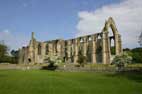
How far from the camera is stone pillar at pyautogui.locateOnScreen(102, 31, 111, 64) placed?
8625 centimetres

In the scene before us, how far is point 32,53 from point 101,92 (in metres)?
94.4

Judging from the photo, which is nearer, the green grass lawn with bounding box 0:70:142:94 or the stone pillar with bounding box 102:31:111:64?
the green grass lawn with bounding box 0:70:142:94

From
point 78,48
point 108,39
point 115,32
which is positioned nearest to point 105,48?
point 108,39

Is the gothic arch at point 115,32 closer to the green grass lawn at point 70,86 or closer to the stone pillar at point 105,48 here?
the stone pillar at point 105,48

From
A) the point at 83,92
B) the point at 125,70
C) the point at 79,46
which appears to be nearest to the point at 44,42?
the point at 79,46

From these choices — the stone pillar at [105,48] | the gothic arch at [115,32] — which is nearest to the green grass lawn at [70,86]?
the stone pillar at [105,48]

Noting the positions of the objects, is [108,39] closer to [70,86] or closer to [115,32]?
[115,32]

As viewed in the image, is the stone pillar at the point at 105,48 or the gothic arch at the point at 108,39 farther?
the gothic arch at the point at 108,39

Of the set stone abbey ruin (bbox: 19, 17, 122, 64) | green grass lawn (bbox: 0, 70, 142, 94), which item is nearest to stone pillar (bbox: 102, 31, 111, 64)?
stone abbey ruin (bbox: 19, 17, 122, 64)

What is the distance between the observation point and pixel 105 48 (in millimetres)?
87625

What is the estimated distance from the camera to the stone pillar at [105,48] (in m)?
86.2

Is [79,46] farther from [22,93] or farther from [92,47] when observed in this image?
[22,93]

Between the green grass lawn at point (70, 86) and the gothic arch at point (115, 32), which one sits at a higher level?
the gothic arch at point (115, 32)

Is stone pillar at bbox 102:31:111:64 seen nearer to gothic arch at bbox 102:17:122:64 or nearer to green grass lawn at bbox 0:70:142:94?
gothic arch at bbox 102:17:122:64
